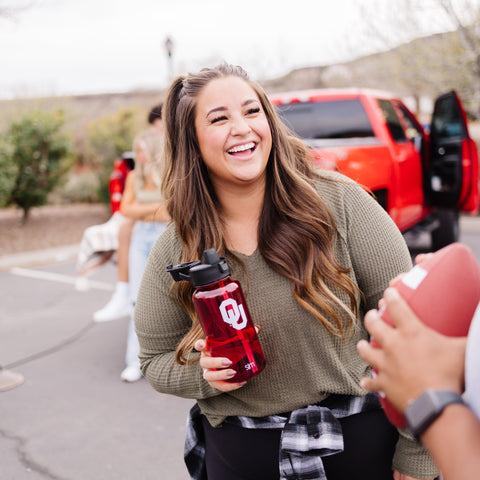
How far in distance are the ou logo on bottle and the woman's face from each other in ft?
1.53

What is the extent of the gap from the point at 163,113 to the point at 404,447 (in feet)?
4.24

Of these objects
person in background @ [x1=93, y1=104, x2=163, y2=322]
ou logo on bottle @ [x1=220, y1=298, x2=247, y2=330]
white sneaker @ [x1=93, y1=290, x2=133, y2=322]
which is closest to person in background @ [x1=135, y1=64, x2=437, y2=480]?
ou logo on bottle @ [x1=220, y1=298, x2=247, y2=330]

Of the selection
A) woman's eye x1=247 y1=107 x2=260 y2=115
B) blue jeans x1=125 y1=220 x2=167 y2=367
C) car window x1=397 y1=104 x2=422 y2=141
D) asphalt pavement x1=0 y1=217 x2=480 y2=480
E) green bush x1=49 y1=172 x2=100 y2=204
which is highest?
woman's eye x1=247 y1=107 x2=260 y2=115

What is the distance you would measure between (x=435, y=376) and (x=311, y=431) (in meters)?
0.67

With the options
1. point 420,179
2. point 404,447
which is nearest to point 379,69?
point 420,179

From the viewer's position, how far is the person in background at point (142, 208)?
13.6 ft

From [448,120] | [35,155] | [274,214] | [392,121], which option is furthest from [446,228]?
[35,155]

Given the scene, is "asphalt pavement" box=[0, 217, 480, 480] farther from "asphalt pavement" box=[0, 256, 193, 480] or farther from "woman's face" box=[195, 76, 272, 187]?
"woman's face" box=[195, 76, 272, 187]

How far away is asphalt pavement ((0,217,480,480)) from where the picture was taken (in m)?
3.13

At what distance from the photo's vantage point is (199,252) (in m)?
1.61

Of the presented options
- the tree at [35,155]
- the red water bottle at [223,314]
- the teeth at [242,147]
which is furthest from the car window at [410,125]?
the tree at [35,155]

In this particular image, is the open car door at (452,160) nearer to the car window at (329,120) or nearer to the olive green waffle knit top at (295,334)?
the car window at (329,120)

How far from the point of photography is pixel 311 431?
1.42 m

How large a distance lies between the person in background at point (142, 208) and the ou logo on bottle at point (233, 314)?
113 inches
